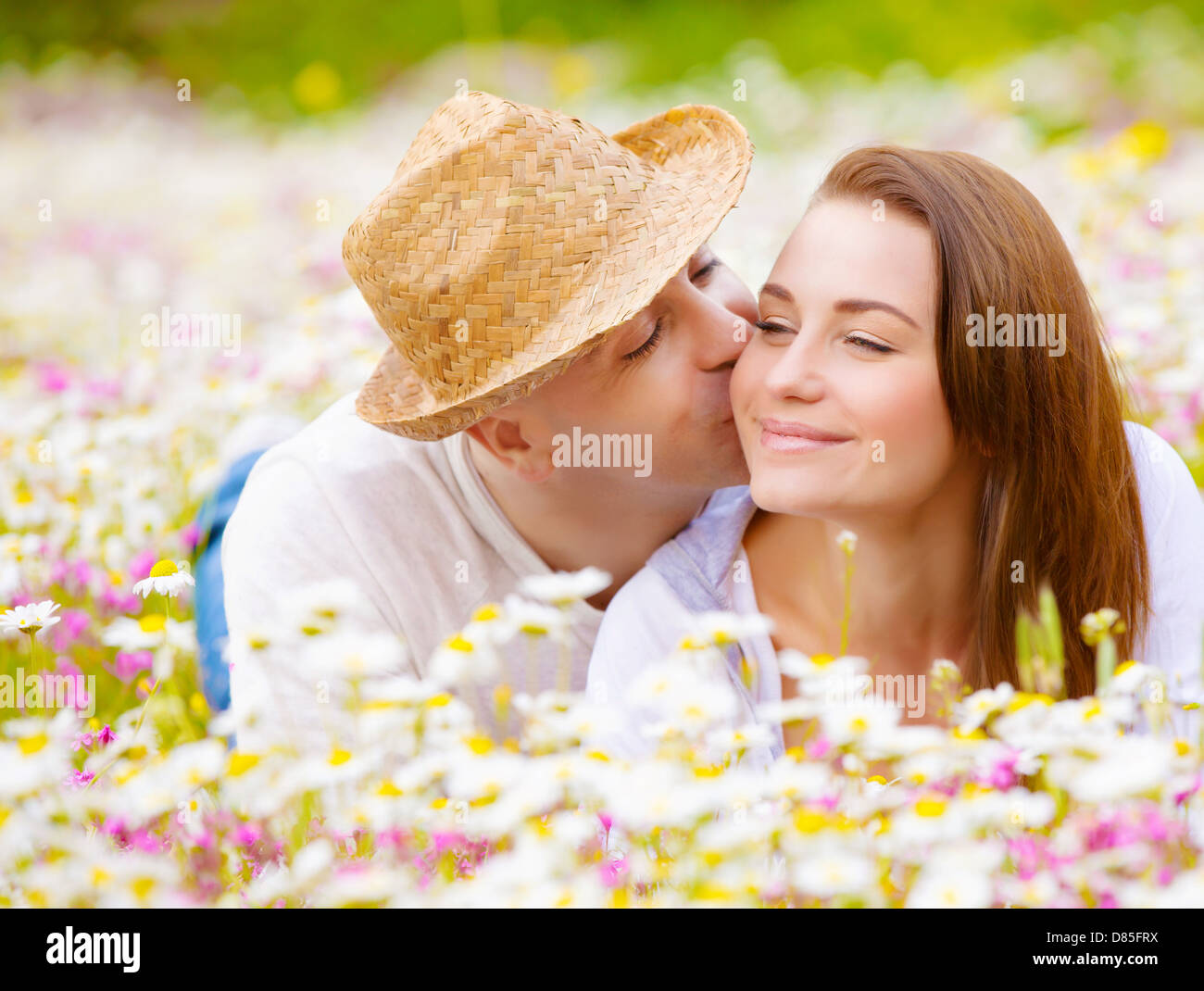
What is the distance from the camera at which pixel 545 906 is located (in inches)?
42.3

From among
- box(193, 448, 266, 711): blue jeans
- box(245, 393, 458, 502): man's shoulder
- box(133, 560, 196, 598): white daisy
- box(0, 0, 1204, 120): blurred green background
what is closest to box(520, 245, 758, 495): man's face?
box(245, 393, 458, 502): man's shoulder

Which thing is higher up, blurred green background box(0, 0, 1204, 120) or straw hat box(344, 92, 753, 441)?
blurred green background box(0, 0, 1204, 120)

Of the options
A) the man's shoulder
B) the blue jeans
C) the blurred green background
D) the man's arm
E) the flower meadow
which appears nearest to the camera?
the flower meadow

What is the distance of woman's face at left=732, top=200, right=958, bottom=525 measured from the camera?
1.93 metres

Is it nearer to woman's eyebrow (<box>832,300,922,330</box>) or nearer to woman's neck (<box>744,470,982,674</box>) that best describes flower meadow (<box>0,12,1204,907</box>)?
woman's neck (<box>744,470,982,674</box>)

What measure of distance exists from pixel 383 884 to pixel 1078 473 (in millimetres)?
1438

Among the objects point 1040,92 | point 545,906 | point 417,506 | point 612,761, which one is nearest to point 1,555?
point 417,506

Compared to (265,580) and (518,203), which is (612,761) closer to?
(518,203)

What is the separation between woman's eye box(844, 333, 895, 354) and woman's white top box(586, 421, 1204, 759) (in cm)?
51

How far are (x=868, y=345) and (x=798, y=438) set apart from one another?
0.59 ft

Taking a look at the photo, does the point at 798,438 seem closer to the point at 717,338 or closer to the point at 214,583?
the point at 717,338

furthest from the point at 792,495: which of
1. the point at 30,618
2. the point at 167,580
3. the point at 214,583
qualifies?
the point at 214,583

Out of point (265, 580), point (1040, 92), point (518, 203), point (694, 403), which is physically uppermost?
point (1040, 92)

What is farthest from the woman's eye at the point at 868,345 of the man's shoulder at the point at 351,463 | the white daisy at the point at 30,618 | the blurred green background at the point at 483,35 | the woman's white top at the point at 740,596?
the blurred green background at the point at 483,35
